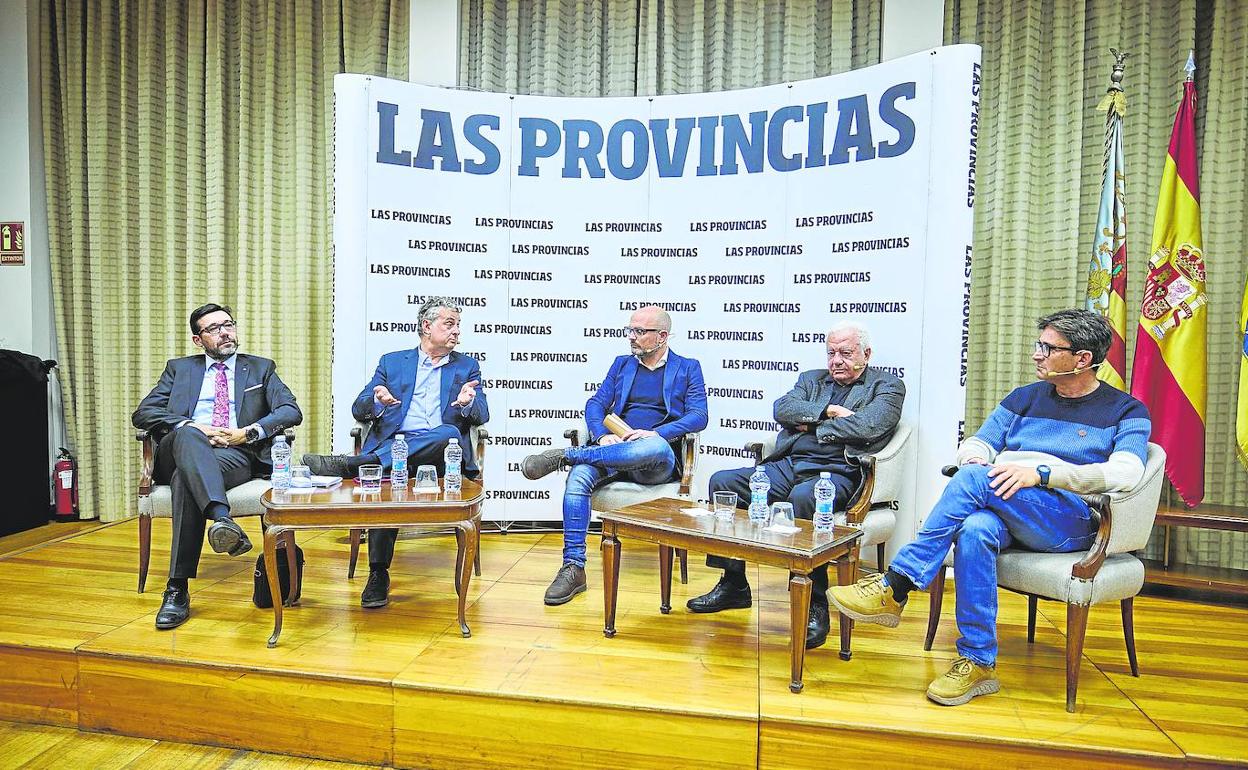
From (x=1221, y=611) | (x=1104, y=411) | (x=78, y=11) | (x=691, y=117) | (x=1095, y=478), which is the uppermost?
(x=78, y=11)

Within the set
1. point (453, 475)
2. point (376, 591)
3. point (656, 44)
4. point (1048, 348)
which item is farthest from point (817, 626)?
point (656, 44)

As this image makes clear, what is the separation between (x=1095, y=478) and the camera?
8.49ft

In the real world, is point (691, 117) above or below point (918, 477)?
above

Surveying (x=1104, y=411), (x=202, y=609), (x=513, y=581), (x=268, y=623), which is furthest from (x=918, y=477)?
(x=202, y=609)

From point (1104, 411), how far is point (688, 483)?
1.68 metres

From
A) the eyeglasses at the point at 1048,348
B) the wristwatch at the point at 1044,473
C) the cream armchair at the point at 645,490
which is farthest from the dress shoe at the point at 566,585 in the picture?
the eyeglasses at the point at 1048,348

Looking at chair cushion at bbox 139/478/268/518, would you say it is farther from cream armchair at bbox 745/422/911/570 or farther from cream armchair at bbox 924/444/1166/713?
cream armchair at bbox 924/444/1166/713

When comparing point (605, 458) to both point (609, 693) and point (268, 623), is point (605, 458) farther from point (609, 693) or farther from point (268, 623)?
point (268, 623)

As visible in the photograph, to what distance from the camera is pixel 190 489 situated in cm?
313

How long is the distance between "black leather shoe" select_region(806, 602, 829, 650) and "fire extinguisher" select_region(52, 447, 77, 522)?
459cm

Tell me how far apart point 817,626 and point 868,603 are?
0.45m

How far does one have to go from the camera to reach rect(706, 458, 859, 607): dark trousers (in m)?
3.25

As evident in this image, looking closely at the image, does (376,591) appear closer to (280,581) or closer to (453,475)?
(280,581)

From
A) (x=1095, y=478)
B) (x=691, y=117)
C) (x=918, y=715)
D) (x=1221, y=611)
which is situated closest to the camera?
(x=918, y=715)
